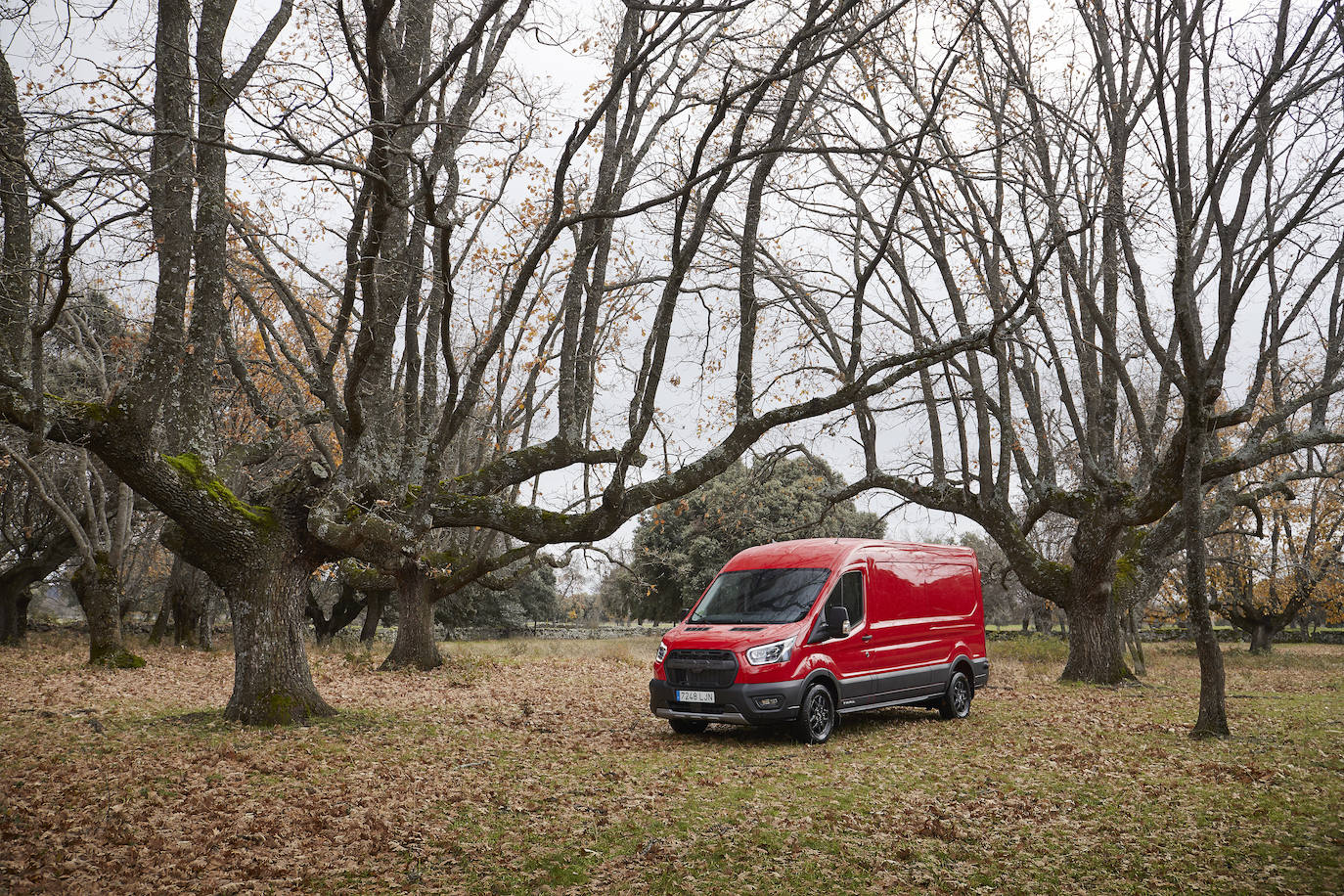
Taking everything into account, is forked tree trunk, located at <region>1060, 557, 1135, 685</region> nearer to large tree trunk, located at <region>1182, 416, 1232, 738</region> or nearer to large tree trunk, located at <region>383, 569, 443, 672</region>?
large tree trunk, located at <region>1182, 416, 1232, 738</region>

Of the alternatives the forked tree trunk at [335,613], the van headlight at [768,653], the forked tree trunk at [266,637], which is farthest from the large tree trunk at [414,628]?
the van headlight at [768,653]

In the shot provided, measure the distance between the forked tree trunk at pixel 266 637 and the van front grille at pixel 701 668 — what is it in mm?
4555

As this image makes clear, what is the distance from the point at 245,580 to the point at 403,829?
5350 millimetres

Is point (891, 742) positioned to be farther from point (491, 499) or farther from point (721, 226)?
point (721, 226)

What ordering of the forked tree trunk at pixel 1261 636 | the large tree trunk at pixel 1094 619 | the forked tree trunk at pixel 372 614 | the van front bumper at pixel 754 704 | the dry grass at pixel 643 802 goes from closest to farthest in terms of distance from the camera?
the dry grass at pixel 643 802, the van front bumper at pixel 754 704, the large tree trunk at pixel 1094 619, the forked tree trunk at pixel 372 614, the forked tree trunk at pixel 1261 636

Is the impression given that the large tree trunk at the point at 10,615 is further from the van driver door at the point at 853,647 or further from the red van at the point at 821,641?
the van driver door at the point at 853,647

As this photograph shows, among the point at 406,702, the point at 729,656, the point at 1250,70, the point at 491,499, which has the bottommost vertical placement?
the point at 406,702

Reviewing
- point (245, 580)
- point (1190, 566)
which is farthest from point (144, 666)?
point (1190, 566)

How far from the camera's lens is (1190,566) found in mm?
10844

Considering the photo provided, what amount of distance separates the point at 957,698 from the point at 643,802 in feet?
23.7

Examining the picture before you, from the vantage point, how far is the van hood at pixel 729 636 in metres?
10.5

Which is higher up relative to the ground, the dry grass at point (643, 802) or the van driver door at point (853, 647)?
the van driver door at point (853, 647)

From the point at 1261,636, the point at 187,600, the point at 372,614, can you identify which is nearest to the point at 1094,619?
the point at 1261,636

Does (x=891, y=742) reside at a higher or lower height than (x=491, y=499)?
lower
